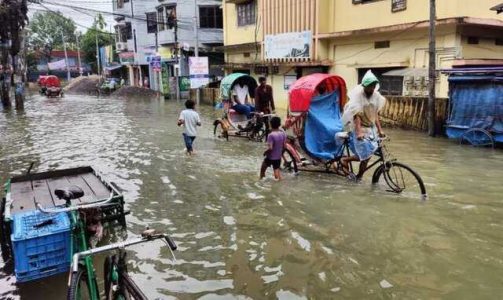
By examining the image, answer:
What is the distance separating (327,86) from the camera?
9812 mm

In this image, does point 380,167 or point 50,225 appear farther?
point 380,167

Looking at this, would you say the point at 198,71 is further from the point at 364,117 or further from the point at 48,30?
the point at 48,30

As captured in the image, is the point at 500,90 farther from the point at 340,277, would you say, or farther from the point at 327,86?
the point at 340,277

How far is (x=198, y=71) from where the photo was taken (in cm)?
2734

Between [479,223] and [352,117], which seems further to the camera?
[352,117]

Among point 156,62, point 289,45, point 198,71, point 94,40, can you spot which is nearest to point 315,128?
point 289,45

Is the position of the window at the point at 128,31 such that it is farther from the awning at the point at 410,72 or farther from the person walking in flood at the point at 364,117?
the person walking in flood at the point at 364,117

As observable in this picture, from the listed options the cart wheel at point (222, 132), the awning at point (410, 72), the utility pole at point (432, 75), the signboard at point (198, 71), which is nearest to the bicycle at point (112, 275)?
the cart wheel at point (222, 132)

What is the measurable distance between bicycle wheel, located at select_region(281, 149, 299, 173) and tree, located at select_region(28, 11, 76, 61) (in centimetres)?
7076

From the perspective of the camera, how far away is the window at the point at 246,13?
25.9 m

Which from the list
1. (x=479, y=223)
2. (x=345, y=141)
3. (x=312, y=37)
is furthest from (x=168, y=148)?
(x=312, y=37)

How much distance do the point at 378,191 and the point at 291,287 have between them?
3.69m

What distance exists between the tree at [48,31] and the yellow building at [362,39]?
5585 cm

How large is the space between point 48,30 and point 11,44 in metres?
54.4
